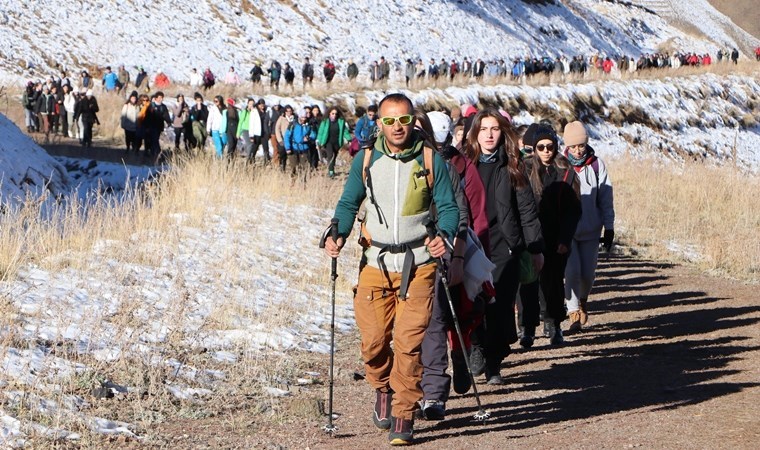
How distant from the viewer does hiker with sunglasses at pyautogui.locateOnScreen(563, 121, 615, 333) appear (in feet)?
32.2

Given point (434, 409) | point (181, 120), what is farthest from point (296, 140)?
point (434, 409)

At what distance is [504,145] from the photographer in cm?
786

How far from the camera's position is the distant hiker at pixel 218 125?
969 inches

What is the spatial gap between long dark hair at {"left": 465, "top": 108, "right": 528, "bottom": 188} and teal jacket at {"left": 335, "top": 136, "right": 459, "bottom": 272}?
186 centimetres

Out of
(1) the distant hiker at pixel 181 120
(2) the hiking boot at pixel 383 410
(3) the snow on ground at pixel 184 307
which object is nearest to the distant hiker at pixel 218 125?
(1) the distant hiker at pixel 181 120

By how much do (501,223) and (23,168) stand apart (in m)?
9.54

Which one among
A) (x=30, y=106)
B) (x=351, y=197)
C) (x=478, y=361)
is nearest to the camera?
(x=351, y=197)

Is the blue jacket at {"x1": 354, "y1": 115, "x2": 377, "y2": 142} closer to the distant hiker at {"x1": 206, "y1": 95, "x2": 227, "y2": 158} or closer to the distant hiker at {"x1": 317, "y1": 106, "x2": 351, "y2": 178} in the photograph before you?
the distant hiker at {"x1": 317, "y1": 106, "x2": 351, "y2": 178}

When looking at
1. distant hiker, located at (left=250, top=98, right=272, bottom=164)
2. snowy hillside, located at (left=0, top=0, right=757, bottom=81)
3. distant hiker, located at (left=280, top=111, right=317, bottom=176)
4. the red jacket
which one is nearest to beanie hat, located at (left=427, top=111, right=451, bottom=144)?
the red jacket

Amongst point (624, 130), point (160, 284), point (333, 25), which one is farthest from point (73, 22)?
point (160, 284)

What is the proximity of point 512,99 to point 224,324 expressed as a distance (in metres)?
36.5

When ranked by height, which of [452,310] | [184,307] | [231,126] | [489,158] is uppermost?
[489,158]

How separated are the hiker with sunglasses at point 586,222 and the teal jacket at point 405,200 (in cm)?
403

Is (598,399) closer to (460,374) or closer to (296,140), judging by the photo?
(460,374)
